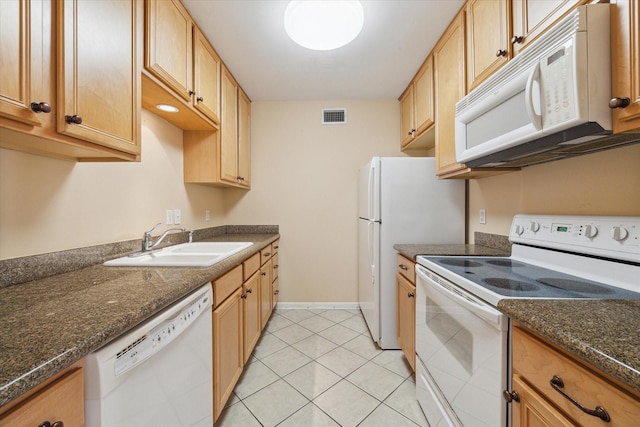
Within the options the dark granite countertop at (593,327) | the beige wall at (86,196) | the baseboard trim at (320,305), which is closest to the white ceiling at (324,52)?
the beige wall at (86,196)

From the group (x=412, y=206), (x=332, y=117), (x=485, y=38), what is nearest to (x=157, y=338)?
(x=412, y=206)

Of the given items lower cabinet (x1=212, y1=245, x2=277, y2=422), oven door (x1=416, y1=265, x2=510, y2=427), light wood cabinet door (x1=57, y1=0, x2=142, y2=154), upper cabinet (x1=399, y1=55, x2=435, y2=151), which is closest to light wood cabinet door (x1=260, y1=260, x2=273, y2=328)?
lower cabinet (x1=212, y1=245, x2=277, y2=422)

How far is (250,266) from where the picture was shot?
70.9 inches

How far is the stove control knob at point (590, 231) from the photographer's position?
1033 millimetres

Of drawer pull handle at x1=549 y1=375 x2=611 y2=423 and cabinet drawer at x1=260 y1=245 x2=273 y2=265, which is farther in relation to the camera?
cabinet drawer at x1=260 y1=245 x2=273 y2=265

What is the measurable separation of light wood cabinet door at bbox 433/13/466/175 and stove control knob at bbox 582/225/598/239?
67cm

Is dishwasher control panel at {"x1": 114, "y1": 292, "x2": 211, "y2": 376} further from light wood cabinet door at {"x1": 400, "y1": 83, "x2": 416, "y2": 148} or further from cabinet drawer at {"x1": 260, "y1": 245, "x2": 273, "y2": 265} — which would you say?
light wood cabinet door at {"x1": 400, "y1": 83, "x2": 416, "y2": 148}

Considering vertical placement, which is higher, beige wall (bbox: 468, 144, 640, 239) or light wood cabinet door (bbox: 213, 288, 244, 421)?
beige wall (bbox: 468, 144, 640, 239)

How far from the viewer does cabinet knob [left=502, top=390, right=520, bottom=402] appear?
769mm

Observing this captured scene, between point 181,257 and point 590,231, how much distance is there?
214 cm

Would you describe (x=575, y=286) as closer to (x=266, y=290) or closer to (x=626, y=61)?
(x=626, y=61)

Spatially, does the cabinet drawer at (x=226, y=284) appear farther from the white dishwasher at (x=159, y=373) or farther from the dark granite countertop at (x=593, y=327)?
the dark granite countertop at (x=593, y=327)

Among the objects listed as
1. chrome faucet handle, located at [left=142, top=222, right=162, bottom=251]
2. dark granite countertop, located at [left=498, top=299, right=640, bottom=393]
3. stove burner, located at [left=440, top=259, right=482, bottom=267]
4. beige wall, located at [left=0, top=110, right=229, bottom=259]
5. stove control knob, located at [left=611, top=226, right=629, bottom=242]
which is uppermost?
beige wall, located at [left=0, top=110, right=229, bottom=259]

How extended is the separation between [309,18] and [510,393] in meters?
2.07
